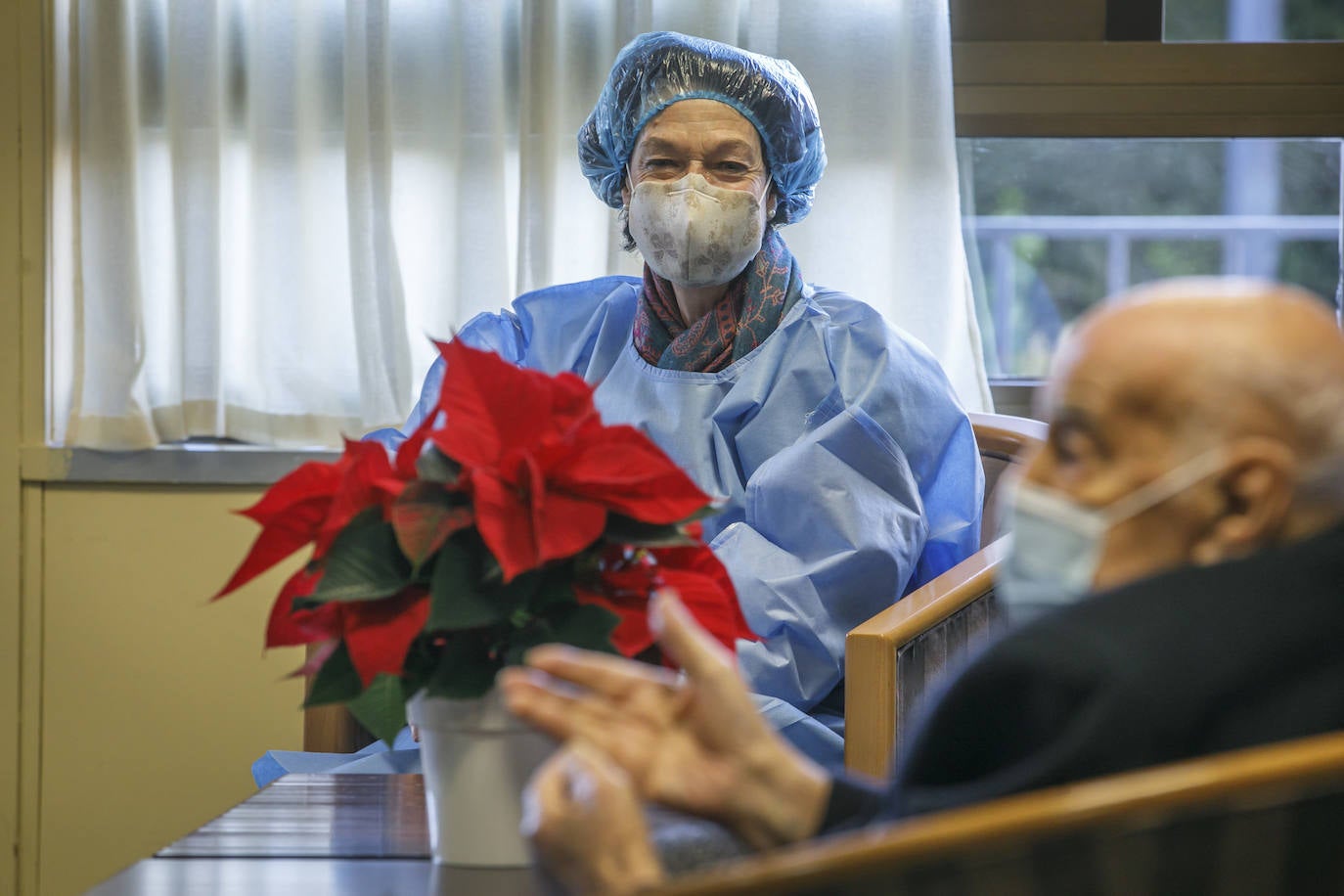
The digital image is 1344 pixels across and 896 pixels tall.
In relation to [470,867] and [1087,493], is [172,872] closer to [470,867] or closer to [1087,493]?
[470,867]

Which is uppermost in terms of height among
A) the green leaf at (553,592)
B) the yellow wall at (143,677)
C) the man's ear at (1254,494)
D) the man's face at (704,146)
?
the man's face at (704,146)

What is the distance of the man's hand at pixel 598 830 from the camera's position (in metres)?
0.55

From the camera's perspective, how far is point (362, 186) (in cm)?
232

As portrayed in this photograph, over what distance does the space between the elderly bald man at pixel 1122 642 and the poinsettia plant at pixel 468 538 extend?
22 centimetres

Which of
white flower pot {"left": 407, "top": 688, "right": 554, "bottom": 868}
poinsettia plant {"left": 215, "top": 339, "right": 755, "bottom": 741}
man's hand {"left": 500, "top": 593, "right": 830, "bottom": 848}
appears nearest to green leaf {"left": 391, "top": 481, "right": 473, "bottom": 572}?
poinsettia plant {"left": 215, "top": 339, "right": 755, "bottom": 741}

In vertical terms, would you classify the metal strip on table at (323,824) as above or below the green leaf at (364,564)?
below


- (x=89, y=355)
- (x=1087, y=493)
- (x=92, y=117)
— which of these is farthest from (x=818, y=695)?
(x=92, y=117)

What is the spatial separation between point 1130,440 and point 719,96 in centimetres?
131

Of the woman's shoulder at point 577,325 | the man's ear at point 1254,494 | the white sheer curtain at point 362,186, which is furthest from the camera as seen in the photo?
the white sheer curtain at point 362,186

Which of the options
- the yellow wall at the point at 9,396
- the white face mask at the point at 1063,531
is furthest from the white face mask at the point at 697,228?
the yellow wall at the point at 9,396

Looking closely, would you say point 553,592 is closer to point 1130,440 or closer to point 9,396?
point 1130,440

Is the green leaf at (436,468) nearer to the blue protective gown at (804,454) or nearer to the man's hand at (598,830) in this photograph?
the man's hand at (598,830)

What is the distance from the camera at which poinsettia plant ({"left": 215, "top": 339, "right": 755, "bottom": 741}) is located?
0.82 metres

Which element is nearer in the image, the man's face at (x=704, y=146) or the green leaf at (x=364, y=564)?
the green leaf at (x=364, y=564)
